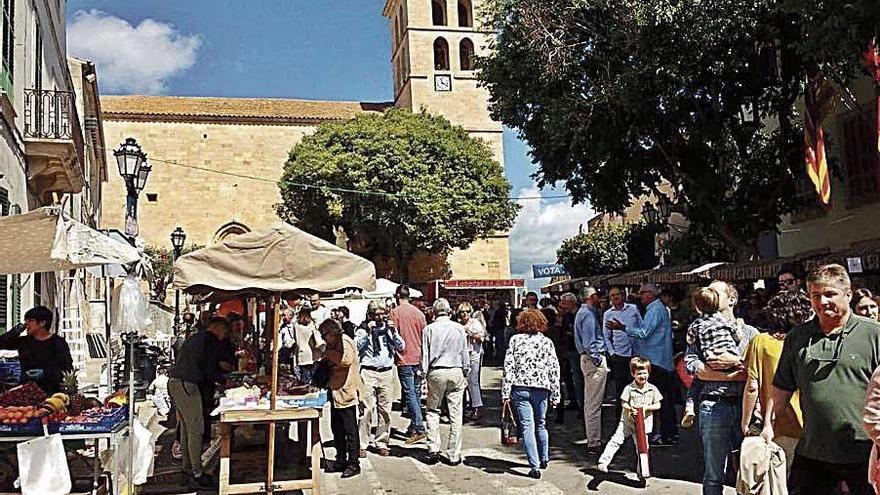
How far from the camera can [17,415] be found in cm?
614

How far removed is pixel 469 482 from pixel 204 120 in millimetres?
45702

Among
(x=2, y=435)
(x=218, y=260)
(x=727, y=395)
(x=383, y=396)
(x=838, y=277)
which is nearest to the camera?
(x=838, y=277)

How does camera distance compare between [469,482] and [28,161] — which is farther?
[28,161]

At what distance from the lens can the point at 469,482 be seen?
7.88 metres

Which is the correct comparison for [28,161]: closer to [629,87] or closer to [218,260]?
[218,260]

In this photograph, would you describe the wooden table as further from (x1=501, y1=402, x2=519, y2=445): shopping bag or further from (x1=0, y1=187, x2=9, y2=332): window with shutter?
(x1=0, y1=187, x2=9, y2=332): window with shutter

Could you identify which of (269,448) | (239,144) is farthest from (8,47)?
(239,144)

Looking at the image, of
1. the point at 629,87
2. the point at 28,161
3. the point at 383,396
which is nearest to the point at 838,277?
the point at 383,396

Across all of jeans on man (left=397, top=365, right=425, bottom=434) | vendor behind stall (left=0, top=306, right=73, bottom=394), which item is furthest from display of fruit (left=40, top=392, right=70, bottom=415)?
jeans on man (left=397, top=365, right=425, bottom=434)

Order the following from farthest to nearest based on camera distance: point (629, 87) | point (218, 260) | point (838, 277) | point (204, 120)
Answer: point (204, 120) < point (629, 87) < point (218, 260) < point (838, 277)

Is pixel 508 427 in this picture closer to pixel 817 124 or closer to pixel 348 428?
pixel 348 428

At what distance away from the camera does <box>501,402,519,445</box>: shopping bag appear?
8.37 meters

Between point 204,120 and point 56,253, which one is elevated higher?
point 204,120

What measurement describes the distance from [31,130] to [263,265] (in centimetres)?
831
